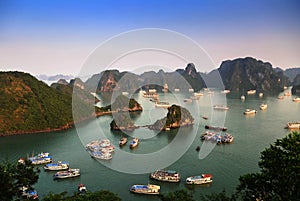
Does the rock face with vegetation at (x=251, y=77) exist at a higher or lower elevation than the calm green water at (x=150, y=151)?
higher

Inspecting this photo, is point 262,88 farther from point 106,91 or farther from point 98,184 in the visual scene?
point 98,184

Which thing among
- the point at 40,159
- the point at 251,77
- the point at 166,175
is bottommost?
the point at 166,175

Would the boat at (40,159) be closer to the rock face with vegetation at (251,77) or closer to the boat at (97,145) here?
the boat at (97,145)

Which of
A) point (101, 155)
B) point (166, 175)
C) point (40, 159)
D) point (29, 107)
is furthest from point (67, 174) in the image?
point (29, 107)

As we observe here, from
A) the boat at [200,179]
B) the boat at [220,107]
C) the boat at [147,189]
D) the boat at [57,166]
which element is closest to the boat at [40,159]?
the boat at [57,166]

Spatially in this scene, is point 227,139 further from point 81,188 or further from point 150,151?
point 81,188

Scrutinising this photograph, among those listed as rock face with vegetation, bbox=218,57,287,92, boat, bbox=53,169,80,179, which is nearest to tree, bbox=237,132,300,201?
boat, bbox=53,169,80,179
